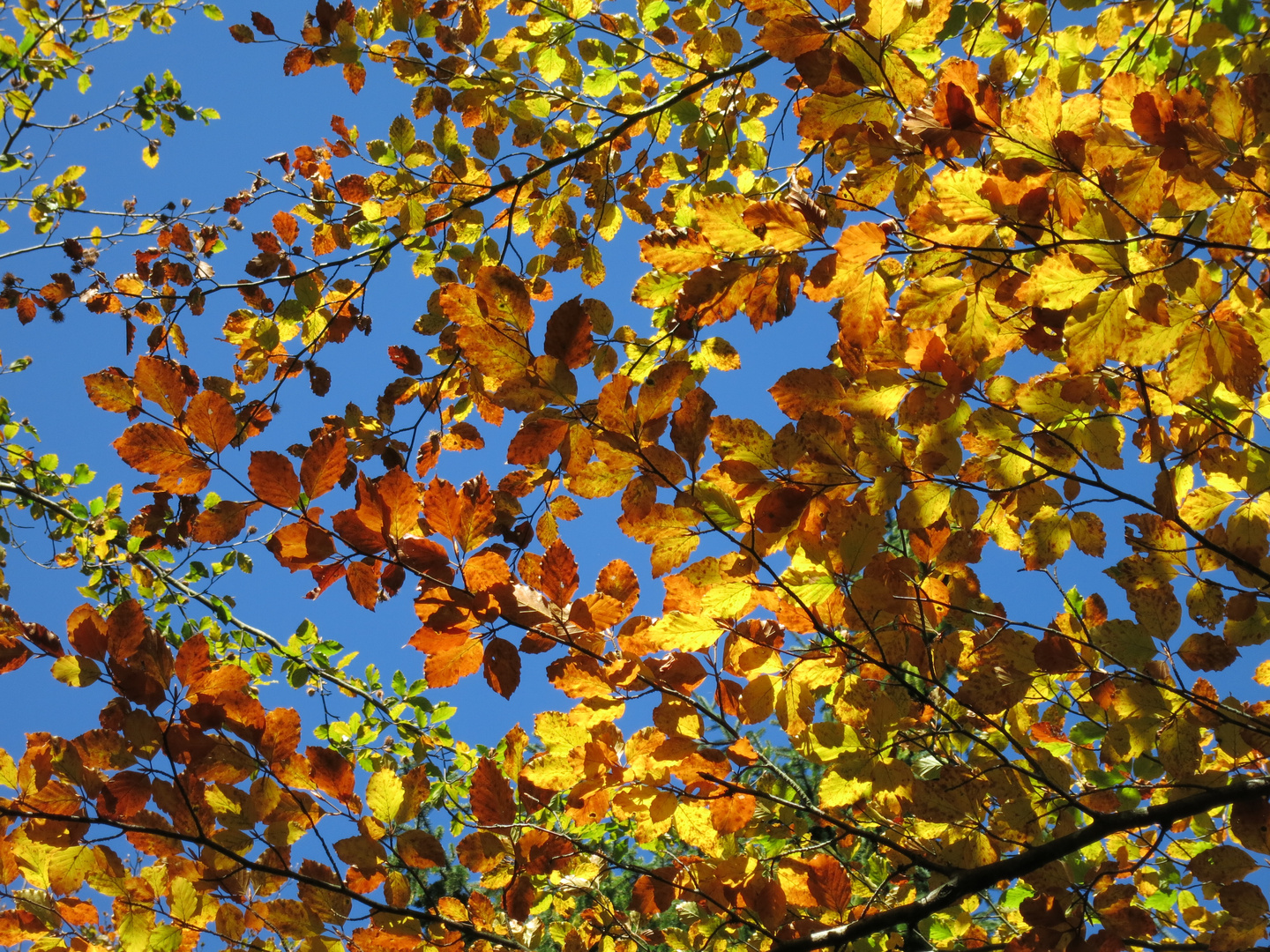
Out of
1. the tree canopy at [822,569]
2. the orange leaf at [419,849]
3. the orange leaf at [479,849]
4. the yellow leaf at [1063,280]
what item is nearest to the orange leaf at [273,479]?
the tree canopy at [822,569]

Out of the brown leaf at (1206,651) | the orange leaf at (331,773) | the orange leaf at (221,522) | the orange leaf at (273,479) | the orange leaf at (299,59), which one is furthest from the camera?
the orange leaf at (299,59)

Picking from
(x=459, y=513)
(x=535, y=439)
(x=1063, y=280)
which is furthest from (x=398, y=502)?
(x=1063, y=280)

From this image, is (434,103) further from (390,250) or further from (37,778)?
(37,778)

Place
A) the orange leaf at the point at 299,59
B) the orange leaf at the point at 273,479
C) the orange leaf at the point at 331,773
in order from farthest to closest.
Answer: the orange leaf at the point at 299,59, the orange leaf at the point at 331,773, the orange leaf at the point at 273,479

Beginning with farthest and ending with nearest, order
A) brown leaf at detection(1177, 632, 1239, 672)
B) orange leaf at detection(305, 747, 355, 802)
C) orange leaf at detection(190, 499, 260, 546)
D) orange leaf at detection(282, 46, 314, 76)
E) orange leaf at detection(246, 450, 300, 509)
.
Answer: orange leaf at detection(282, 46, 314, 76)
brown leaf at detection(1177, 632, 1239, 672)
orange leaf at detection(305, 747, 355, 802)
orange leaf at detection(190, 499, 260, 546)
orange leaf at detection(246, 450, 300, 509)

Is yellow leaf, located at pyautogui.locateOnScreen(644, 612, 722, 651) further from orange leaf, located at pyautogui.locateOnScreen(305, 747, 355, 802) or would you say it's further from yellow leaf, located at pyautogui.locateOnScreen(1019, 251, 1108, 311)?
yellow leaf, located at pyautogui.locateOnScreen(1019, 251, 1108, 311)

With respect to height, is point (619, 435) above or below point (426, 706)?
below

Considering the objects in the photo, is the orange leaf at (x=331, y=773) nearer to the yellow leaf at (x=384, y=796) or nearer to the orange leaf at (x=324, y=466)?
the yellow leaf at (x=384, y=796)

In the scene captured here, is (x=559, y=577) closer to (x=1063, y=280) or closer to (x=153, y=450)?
(x=153, y=450)

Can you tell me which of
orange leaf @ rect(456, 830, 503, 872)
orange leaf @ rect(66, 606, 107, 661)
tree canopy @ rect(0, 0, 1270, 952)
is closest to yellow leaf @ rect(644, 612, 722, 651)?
tree canopy @ rect(0, 0, 1270, 952)

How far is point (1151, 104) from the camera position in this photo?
947 millimetres

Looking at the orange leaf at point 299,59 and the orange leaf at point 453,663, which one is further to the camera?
the orange leaf at point 299,59

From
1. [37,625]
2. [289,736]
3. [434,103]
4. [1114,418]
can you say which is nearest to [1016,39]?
[1114,418]

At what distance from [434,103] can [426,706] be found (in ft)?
7.92
